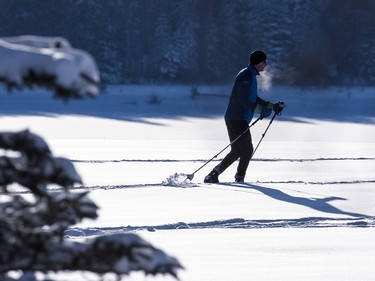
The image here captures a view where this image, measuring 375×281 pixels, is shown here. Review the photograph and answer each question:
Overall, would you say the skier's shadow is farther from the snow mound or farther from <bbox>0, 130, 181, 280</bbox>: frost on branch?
<bbox>0, 130, 181, 280</bbox>: frost on branch

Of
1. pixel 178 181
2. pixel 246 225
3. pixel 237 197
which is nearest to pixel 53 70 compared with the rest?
pixel 246 225

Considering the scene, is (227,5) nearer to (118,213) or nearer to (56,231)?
(118,213)

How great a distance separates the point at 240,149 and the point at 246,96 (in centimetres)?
65

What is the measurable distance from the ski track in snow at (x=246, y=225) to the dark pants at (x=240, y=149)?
3.01 meters

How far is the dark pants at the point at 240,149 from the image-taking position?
11.1m

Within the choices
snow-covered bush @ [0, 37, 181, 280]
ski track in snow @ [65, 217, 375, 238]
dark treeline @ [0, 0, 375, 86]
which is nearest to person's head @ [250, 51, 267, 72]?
ski track in snow @ [65, 217, 375, 238]

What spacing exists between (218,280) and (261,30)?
53.3 m

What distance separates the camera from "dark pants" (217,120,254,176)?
11.1 m

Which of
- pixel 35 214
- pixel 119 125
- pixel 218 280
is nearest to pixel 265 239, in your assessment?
pixel 218 280

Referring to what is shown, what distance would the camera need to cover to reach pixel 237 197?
30.9 feet

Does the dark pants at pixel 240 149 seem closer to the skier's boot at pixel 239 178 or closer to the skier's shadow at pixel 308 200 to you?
the skier's boot at pixel 239 178

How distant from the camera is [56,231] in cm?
209

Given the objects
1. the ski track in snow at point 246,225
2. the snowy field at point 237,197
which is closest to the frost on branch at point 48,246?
the snowy field at point 237,197

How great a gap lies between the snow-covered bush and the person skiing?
28.2 feet
